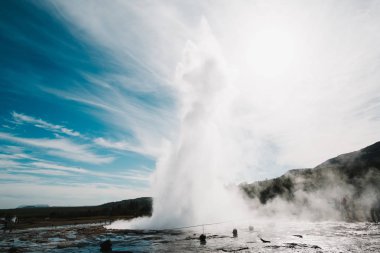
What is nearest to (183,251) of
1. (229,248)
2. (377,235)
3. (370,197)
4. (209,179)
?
(229,248)

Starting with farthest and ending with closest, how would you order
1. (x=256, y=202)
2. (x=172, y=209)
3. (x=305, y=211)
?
(x=256, y=202) < (x=305, y=211) < (x=172, y=209)

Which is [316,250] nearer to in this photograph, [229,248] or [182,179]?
[229,248]

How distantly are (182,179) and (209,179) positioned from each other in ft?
27.8

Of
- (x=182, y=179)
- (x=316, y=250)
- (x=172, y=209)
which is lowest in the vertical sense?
(x=316, y=250)

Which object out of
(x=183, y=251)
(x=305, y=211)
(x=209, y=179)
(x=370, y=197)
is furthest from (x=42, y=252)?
(x=370, y=197)

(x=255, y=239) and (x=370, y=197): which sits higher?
(x=370, y=197)

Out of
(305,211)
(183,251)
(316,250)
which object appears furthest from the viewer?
(305,211)

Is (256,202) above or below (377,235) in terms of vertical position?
above

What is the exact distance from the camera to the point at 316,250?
21.2m

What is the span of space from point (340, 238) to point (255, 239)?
26.7 ft

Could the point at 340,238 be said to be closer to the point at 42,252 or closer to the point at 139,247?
the point at 139,247

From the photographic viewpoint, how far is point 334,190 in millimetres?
70625

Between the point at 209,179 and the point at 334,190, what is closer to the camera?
the point at 209,179

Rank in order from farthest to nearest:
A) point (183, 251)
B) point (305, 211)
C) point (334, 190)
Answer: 1. point (334, 190)
2. point (305, 211)
3. point (183, 251)
